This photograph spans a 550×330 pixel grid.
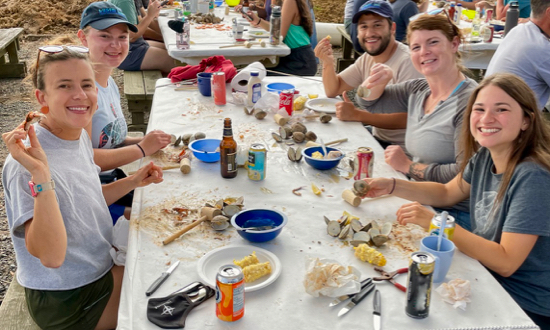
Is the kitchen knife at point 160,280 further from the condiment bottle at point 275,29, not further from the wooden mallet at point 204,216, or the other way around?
the condiment bottle at point 275,29

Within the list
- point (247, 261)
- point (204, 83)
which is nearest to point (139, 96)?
point (204, 83)

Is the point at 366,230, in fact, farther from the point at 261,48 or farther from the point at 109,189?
the point at 261,48

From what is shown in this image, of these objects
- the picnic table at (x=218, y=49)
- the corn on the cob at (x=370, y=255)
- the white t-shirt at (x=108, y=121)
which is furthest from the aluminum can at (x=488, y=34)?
the corn on the cob at (x=370, y=255)

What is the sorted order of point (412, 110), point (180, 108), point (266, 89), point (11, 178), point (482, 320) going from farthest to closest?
point (266, 89), point (180, 108), point (412, 110), point (11, 178), point (482, 320)

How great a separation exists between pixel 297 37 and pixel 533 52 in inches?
97.9

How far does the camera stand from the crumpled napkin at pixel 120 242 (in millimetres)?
2068

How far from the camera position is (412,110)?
9.46ft

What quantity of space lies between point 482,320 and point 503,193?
23.8 inches

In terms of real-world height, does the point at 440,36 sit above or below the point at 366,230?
above

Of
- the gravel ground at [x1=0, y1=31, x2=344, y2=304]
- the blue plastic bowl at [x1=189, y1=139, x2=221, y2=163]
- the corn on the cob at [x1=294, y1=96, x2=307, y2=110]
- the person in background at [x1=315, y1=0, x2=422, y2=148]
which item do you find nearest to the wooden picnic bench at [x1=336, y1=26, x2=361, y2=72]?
the gravel ground at [x1=0, y1=31, x2=344, y2=304]

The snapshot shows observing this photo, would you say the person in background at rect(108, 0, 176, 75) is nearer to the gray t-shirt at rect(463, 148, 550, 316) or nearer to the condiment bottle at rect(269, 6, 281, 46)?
the condiment bottle at rect(269, 6, 281, 46)

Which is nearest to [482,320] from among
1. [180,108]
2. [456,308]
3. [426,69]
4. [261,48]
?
[456,308]

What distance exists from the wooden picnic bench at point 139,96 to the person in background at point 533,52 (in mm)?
3017

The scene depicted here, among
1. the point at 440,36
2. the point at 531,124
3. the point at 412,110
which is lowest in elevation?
the point at 412,110
